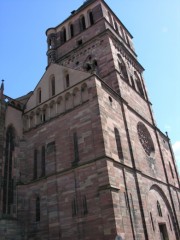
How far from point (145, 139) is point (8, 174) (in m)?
10.4

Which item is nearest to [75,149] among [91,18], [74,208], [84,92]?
[74,208]

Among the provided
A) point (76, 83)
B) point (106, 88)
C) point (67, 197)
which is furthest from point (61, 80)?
point (67, 197)

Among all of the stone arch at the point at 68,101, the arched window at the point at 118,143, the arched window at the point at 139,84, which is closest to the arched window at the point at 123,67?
the arched window at the point at 139,84

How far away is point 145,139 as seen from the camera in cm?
2089

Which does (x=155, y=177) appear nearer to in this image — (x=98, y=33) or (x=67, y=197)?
(x=67, y=197)

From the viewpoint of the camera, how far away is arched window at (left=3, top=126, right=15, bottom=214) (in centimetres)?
1562

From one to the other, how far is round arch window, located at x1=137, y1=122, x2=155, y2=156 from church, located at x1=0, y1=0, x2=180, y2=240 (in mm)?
36

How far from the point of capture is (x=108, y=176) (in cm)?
1298

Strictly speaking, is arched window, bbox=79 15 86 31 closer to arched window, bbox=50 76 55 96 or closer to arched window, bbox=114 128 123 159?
arched window, bbox=50 76 55 96

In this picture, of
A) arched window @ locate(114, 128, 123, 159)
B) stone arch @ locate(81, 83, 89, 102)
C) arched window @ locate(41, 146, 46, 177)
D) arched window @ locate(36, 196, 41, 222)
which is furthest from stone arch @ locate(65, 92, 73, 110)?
arched window @ locate(36, 196, 41, 222)

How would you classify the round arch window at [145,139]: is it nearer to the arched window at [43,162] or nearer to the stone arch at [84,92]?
the stone arch at [84,92]

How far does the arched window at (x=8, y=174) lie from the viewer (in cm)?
1562

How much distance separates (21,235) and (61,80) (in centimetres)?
993

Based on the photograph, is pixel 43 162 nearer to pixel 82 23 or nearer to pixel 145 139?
pixel 145 139
